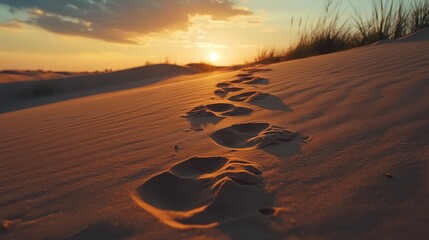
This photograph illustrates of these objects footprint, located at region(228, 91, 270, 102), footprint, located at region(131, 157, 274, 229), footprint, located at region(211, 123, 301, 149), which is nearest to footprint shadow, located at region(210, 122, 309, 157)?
footprint, located at region(211, 123, 301, 149)

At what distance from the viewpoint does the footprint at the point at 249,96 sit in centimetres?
288

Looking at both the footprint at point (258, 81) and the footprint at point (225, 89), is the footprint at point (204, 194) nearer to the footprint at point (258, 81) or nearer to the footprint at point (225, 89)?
the footprint at point (225, 89)

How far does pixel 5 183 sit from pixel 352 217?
1416 mm

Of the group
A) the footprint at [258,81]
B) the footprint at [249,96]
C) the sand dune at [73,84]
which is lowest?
the sand dune at [73,84]

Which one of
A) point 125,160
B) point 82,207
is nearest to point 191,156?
point 125,160

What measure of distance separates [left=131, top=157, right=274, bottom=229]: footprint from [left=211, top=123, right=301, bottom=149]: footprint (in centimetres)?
26

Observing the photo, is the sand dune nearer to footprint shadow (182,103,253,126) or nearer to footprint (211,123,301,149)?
footprint shadow (182,103,253,126)

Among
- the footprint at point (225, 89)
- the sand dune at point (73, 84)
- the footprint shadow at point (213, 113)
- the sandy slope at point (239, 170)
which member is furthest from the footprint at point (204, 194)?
the sand dune at point (73, 84)

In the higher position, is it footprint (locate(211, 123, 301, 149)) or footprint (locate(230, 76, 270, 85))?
footprint (locate(230, 76, 270, 85))

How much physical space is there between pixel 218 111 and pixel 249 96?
45 centimetres

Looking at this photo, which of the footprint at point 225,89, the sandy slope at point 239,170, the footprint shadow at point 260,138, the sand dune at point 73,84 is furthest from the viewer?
the sand dune at point 73,84

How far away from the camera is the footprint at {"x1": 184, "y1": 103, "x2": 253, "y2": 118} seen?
8.23ft

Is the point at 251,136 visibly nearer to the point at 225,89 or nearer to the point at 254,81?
the point at 225,89

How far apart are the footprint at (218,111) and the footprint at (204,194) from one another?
0.92 metres
